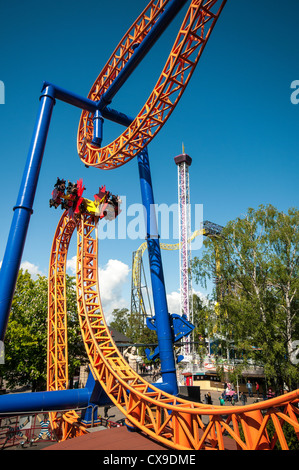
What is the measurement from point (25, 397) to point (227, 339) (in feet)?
37.6

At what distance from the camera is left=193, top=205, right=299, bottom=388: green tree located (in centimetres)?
1401

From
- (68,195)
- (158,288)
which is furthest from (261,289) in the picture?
(68,195)

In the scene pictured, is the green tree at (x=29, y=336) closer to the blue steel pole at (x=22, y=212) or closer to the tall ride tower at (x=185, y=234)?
the blue steel pole at (x=22, y=212)

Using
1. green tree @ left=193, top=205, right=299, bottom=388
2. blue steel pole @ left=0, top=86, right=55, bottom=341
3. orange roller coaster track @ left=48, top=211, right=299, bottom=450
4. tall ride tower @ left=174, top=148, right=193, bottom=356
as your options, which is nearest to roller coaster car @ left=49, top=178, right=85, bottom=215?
orange roller coaster track @ left=48, top=211, right=299, bottom=450

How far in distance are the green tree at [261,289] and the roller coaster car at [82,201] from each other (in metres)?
8.86

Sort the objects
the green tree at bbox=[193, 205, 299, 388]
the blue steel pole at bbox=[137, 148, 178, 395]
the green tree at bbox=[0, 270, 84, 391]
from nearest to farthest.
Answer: the blue steel pole at bbox=[137, 148, 178, 395], the green tree at bbox=[193, 205, 299, 388], the green tree at bbox=[0, 270, 84, 391]

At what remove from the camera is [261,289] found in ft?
51.6

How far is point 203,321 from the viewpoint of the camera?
1805 centimetres

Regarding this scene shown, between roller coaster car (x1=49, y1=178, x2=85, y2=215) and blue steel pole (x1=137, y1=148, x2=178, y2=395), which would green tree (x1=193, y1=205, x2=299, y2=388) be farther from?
roller coaster car (x1=49, y1=178, x2=85, y2=215)

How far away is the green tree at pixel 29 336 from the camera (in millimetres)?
17094

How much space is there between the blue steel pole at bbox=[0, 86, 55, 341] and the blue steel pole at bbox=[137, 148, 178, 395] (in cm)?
375

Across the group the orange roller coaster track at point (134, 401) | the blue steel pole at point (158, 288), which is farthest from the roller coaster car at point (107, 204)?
the blue steel pole at point (158, 288)

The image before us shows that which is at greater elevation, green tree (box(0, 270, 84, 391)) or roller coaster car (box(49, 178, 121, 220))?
roller coaster car (box(49, 178, 121, 220))

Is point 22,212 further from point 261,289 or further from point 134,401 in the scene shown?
point 261,289
